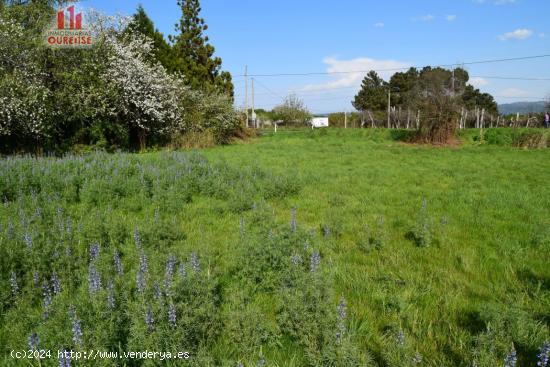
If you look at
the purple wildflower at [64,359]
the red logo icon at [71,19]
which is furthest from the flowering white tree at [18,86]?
the purple wildflower at [64,359]

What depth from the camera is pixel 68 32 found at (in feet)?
57.1

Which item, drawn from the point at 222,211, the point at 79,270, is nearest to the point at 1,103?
the point at 222,211

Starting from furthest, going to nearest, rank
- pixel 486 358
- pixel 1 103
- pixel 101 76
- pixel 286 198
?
pixel 101 76 < pixel 1 103 < pixel 286 198 < pixel 486 358

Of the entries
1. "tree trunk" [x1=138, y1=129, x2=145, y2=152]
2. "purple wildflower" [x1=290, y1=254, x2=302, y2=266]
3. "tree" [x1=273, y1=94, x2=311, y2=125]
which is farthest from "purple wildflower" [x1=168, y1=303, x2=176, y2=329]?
"tree" [x1=273, y1=94, x2=311, y2=125]

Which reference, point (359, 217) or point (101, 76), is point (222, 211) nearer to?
point (359, 217)

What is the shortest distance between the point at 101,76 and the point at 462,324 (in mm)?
18346

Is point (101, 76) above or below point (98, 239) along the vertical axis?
above

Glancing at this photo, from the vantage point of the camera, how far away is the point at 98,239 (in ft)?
15.6

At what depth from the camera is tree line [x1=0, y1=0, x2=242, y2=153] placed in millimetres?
15273

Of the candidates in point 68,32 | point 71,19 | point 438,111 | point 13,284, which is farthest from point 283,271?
point 438,111

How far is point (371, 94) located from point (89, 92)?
61.5 metres

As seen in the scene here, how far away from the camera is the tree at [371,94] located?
221ft

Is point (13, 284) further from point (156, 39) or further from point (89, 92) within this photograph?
point (156, 39)

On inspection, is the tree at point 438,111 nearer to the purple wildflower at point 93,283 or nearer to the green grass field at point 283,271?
the green grass field at point 283,271
